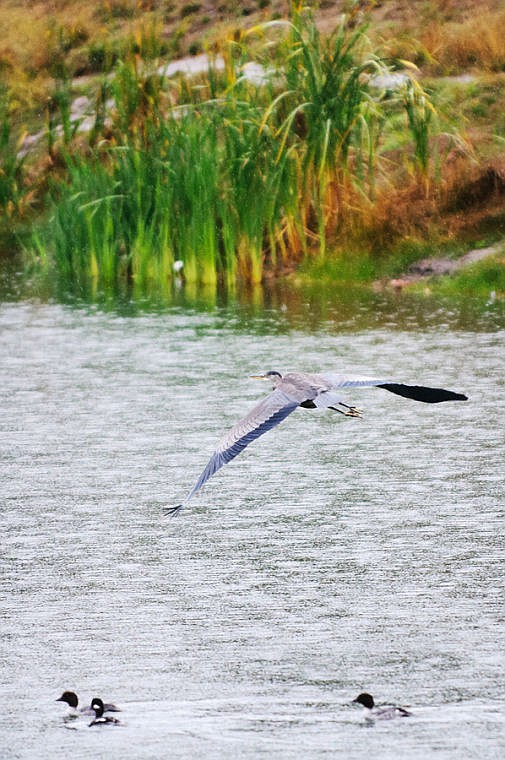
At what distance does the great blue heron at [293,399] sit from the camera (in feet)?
20.0

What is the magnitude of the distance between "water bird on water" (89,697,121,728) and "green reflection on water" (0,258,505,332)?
30.3 ft

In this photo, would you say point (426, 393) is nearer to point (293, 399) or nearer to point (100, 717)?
point (293, 399)

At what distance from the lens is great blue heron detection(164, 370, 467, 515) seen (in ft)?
20.0

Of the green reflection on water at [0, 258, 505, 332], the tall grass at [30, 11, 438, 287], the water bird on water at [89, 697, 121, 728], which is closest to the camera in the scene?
the water bird on water at [89, 697, 121, 728]

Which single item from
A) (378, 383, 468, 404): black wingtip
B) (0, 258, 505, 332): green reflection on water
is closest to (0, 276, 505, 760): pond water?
(378, 383, 468, 404): black wingtip

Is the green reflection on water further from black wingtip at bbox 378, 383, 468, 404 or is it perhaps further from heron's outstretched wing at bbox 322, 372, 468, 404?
black wingtip at bbox 378, 383, 468, 404

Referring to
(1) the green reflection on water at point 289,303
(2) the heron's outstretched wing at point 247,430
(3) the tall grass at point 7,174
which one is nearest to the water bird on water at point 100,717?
(2) the heron's outstretched wing at point 247,430


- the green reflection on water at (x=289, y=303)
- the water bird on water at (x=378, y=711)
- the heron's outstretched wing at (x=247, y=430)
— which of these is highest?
the heron's outstretched wing at (x=247, y=430)

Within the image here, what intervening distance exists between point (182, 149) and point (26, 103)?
12.5 m

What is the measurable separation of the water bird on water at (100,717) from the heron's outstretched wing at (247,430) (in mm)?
809

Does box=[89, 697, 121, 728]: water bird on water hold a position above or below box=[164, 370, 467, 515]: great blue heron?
below

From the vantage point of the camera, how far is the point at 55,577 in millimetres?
7195

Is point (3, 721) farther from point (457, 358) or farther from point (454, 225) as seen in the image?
point (454, 225)

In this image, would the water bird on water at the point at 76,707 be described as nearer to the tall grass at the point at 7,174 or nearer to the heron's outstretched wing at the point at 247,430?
the heron's outstretched wing at the point at 247,430
